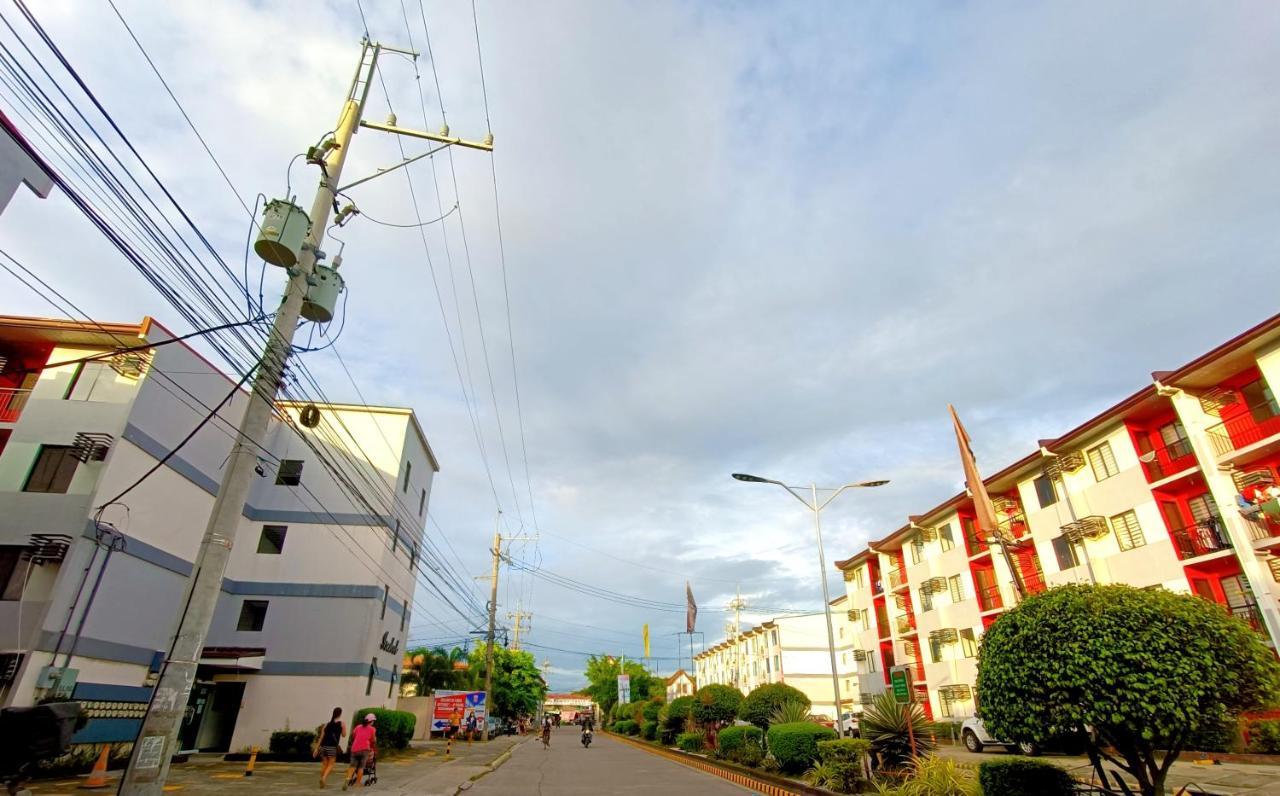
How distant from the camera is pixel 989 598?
105 feet

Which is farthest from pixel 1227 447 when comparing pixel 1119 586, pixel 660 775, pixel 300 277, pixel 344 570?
pixel 344 570

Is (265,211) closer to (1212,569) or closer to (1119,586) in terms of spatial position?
(1119,586)

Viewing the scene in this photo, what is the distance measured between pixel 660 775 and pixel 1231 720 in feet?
53.8

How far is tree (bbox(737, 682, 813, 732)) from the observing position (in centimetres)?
2084

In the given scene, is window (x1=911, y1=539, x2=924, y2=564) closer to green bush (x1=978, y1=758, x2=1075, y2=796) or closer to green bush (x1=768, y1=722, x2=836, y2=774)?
green bush (x1=768, y1=722, x2=836, y2=774)

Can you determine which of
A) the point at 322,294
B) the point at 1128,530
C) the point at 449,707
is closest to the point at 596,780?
the point at 322,294

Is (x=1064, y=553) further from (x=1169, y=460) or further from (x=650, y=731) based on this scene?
(x=650, y=731)

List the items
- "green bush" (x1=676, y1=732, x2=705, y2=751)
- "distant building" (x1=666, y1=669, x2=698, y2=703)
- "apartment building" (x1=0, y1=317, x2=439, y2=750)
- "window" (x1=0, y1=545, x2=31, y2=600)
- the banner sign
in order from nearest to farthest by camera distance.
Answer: "window" (x1=0, y1=545, x2=31, y2=600)
"apartment building" (x1=0, y1=317, x2=439, y2=750)
"green bush" (x1=676, y1=732, x2=705, y2=751)
the banner sign
"distant building" (x1=666, y1=669, x2=698, y2=703)

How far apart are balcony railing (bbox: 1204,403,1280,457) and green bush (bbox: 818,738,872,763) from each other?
676 inches

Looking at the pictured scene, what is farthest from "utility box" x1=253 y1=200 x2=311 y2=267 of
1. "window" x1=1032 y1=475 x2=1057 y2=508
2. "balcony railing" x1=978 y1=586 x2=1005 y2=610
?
"balcony railing" x1=978 y1=586 x2=1005 y2=610

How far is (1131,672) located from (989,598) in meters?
29.8

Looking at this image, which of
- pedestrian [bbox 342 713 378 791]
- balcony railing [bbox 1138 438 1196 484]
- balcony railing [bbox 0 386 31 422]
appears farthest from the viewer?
balcony railing [bbox 1138 438 1196 484]

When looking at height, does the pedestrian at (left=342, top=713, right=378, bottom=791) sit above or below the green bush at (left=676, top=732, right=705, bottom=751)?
above

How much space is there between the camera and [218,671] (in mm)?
21844
